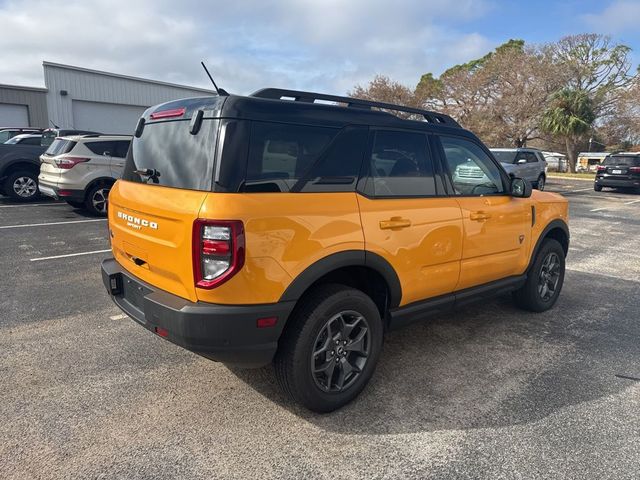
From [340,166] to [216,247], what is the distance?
976mm

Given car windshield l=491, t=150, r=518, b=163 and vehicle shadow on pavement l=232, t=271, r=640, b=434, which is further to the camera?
car windshield l=491, t=150, r=518, b=163

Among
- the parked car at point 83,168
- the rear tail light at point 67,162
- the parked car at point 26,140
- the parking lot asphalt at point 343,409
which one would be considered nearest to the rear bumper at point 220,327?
the parking lot asphalt at point 343,409

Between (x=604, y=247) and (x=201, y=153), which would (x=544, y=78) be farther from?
(x=201, y=153)

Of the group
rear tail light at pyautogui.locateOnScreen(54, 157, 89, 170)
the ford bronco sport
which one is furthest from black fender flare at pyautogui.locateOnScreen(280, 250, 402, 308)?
rear tail light at pyautogui.locateOnScreen(54, 157, 89, 170)

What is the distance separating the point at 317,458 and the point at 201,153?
5.86 ft

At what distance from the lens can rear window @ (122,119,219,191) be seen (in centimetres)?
257

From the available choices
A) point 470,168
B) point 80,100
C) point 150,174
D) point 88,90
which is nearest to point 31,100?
point 80,100

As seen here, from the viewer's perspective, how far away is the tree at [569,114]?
31297mm

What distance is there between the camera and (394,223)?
307cm

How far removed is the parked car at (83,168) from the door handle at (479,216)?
7494 millimetres

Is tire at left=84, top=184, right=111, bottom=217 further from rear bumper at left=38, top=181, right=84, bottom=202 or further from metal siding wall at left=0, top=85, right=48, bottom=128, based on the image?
metal siding wall at left=0, top=85, right=48, bottom=128

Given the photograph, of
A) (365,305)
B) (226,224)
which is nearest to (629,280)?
(365,305)

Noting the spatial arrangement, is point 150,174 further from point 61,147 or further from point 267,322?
point 61,147

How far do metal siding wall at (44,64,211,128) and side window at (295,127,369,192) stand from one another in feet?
78.9
